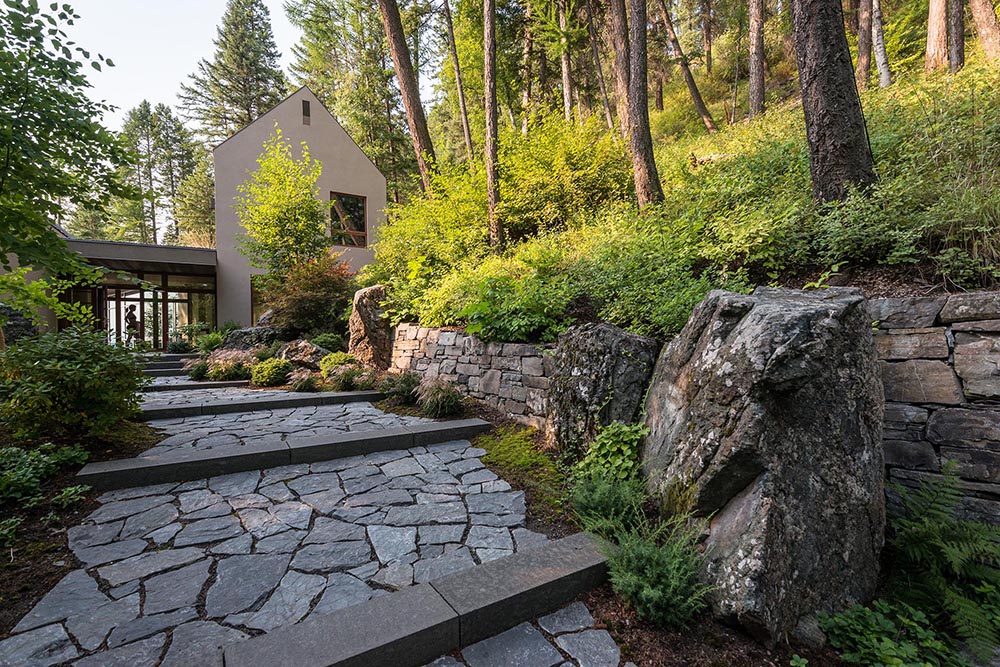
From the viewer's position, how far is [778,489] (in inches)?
77.2

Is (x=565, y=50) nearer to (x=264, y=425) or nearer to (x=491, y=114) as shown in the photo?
(x=491, y=114)

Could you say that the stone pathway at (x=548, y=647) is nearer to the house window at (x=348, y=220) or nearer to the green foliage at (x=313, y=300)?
the green foliage at (x=313, y=300)

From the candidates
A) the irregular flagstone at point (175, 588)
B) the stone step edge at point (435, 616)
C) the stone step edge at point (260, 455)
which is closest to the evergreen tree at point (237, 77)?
the stone step edge at point (260, 455)

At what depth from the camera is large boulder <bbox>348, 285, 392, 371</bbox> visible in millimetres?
7645

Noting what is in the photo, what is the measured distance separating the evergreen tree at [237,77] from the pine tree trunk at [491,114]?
20.9 m

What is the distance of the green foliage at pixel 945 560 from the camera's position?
2.00m

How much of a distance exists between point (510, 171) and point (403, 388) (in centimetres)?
491

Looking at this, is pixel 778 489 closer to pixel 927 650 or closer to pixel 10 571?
pixel 927 650

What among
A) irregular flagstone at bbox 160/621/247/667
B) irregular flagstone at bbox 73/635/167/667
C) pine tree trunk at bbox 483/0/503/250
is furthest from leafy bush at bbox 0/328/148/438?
pine tree trunk at bbox 483/0/503/250

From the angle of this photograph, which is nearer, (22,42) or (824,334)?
(824,334)

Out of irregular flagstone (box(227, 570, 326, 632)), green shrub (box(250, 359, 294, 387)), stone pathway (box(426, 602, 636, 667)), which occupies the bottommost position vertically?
stone pathway (box(426, 602, 636, 667))

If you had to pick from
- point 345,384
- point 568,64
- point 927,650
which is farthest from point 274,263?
point 927,650

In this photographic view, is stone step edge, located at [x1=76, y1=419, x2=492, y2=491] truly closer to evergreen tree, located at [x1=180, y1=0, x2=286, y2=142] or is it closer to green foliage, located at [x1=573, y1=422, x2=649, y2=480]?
green foliage, located at [x1=573, y1=422, x2=649, y2=480]

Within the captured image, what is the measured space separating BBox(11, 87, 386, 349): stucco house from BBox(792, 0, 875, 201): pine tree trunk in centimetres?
1237
